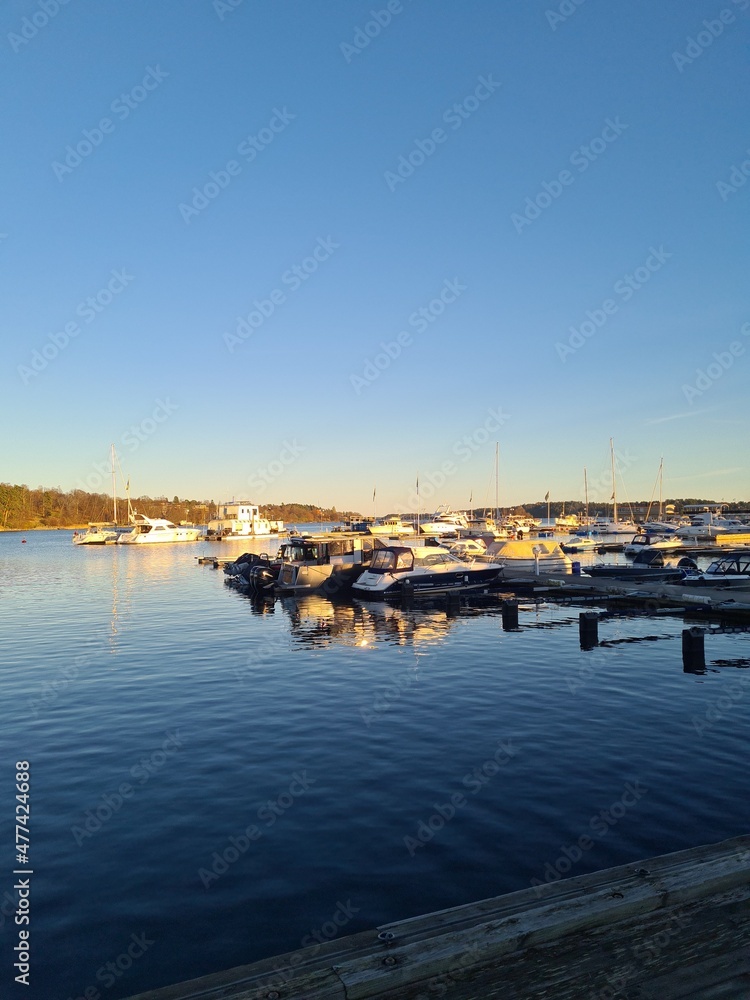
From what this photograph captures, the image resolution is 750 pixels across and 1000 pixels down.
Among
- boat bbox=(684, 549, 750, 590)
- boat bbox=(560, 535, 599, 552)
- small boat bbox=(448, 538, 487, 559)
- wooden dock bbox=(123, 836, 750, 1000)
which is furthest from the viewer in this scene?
boat bbox=(560, 535, 599, 552)

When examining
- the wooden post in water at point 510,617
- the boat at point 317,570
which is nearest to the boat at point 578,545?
the boat at point 317,570

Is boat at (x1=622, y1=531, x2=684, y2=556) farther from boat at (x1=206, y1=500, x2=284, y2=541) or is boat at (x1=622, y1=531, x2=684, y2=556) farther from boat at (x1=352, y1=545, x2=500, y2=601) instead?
boat at (x1=206, y1=500, x2=284, y2=541)

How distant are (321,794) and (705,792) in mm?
6352

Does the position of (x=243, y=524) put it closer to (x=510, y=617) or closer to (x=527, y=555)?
(x=527, y=555)

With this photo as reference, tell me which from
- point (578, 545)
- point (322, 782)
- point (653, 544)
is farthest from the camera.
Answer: point (578, 545)

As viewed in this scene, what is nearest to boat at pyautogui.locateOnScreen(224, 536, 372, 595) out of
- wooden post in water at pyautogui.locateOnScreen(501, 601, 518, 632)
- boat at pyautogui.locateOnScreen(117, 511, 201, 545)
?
wooden post in water at pyautogui.locateOnScreen(501, 601, 518, 632)

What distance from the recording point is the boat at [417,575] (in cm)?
3894

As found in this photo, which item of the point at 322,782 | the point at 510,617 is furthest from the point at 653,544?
the point at 322,782

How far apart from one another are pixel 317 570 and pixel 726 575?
24.6m

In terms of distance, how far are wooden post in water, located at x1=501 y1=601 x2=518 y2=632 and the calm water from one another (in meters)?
2.92

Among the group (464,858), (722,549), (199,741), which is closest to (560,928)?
(464,858)

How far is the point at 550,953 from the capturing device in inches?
192

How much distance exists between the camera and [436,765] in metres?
12.2

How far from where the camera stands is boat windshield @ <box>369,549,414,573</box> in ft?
130
